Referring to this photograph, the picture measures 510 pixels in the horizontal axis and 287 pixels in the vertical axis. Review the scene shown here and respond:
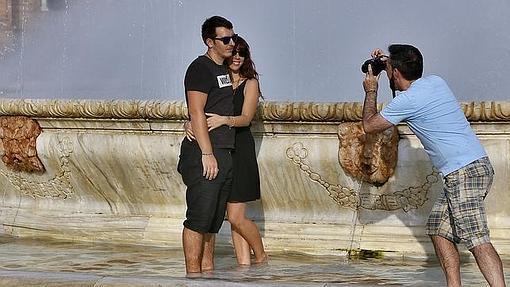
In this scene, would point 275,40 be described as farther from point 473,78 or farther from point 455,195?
point 455,195

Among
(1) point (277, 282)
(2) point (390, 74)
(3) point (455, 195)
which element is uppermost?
(2) point (390, 74)

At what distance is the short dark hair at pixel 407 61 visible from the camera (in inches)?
242

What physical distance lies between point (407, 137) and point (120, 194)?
6.32ft

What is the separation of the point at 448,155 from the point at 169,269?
192 cm

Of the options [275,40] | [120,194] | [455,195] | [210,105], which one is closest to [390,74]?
[455,195]

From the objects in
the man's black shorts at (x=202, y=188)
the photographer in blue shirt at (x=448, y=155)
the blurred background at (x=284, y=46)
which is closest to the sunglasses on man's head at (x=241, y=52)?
the man's black shorts at (x=202, y=188)

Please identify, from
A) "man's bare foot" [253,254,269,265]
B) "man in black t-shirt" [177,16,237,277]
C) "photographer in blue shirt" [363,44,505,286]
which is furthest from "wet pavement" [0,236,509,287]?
"photographer in blue shirt" [363,44,505,286]

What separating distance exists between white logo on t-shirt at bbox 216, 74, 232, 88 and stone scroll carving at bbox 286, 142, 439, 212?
3.12 feet

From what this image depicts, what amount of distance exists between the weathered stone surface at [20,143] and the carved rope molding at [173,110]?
2.4 inches

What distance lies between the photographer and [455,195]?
20.0 ft

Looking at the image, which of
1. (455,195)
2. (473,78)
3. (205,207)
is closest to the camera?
(455,195)

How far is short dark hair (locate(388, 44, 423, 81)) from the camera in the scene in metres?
6.16

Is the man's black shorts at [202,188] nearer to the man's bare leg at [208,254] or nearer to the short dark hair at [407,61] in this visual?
the man's bare leg at [208,254]

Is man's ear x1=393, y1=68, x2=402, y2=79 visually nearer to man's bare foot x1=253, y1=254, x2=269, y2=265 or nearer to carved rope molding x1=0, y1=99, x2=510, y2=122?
carved rope molding x1=0, y1=99, x2=510, y2=122
